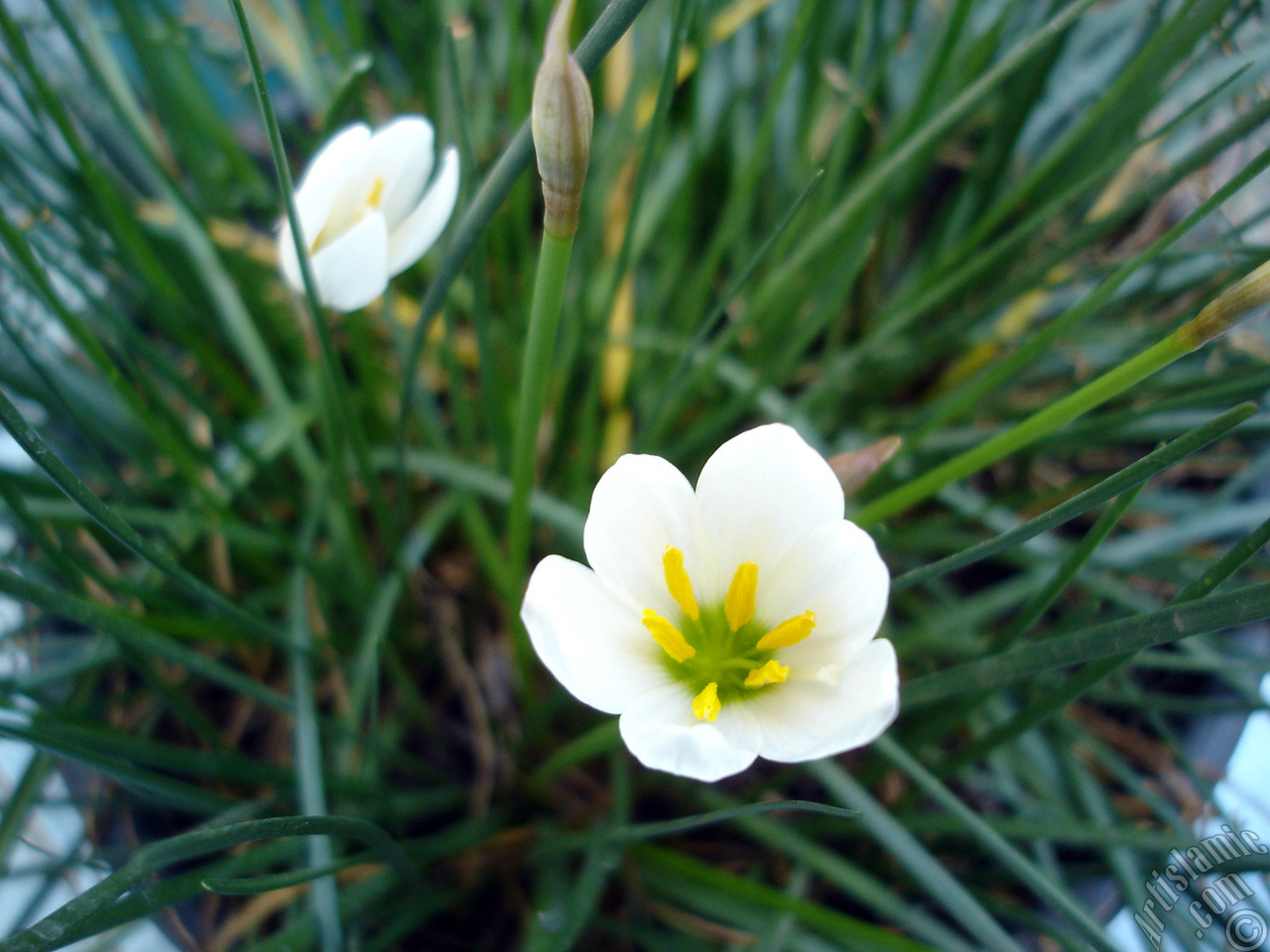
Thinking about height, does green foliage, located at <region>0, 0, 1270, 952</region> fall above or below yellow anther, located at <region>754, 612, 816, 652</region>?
above

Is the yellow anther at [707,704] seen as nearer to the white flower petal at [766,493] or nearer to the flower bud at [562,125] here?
the white flower petal at [766,493]

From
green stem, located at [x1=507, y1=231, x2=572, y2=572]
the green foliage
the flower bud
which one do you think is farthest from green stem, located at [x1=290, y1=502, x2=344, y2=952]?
the flower bud

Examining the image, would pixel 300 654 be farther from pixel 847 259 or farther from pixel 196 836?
pixel 847 259

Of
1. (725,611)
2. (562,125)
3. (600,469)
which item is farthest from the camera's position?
(600,469)

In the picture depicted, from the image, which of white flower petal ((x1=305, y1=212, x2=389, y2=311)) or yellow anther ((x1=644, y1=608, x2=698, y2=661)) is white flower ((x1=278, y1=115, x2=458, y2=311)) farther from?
yellow anther ((x1=644, y1=608, x2=698, y2=661))

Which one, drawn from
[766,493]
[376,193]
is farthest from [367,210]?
[766,493]

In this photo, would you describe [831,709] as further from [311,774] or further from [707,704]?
[311,774]
